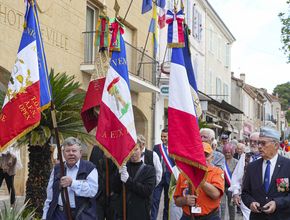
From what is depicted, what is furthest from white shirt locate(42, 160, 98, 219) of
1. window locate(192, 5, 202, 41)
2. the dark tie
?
window locate(192, 5, 202, 41)

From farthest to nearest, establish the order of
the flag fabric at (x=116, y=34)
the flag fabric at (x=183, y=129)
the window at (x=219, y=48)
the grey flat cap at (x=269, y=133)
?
1. the window at (x=219, y=48)
2. the flag fabric at (x=116, y=34)
3. the grey flat cap at (x=269, y=133)
4. the flag fabric at (x=183, y=129)

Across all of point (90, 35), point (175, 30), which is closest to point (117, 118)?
point (175, 30)

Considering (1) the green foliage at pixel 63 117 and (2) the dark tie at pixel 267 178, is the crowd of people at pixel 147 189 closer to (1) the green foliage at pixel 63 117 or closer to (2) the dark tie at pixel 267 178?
(2) the dark tie at pixel 267 178

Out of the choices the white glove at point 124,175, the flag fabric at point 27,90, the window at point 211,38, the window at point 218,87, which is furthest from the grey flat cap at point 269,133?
the window at point 218,87

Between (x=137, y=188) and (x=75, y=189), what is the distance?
1017mm

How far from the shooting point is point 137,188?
6879 millimetres

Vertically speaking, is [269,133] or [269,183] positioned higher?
[269,133]

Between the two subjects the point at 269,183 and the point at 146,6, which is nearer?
the point at 269,183

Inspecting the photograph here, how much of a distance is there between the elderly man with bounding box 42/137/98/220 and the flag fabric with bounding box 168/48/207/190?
102 centimetres

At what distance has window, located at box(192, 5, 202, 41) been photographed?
100 ft

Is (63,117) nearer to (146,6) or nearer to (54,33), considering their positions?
(146,6)

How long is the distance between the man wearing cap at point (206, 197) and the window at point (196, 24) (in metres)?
24.6

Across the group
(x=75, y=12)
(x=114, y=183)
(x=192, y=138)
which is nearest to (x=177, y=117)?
(x=192, y=138)

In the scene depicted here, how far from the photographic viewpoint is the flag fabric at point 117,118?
6766 mm
